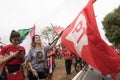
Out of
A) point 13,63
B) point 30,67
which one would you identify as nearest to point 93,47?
point 13,63

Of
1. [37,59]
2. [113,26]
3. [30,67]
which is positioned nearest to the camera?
[30,67]

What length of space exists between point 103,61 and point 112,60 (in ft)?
0.64

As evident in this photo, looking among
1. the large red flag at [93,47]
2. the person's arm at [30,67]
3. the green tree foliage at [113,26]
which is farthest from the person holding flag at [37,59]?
the green tree foliage at [113,26]

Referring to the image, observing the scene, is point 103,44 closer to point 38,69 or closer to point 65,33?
point 65,33

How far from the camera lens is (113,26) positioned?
8594 centimetres

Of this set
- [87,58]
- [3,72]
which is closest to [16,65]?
[3,72]

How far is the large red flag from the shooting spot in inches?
348

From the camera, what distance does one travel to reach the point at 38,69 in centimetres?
1105

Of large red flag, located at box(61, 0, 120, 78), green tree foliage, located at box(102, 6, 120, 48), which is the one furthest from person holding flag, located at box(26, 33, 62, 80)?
green tree foliage, located at box(102, 6, 120, 48)

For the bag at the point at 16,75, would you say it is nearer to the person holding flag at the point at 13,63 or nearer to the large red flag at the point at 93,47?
the person holding flag at the point at 13,63

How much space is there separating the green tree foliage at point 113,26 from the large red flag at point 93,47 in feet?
250

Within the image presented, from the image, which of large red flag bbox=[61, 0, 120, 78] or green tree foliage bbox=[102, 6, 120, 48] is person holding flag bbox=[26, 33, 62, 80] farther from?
green tree foliage bbox=[102, 6, 120, 48]

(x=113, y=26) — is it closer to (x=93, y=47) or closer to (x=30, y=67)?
(x=30, y=67)

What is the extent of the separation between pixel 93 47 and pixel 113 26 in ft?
255
